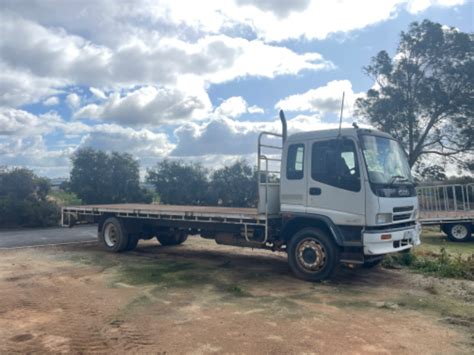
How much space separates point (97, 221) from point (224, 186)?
11.0 m

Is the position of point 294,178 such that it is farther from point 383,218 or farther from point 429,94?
point 429,94

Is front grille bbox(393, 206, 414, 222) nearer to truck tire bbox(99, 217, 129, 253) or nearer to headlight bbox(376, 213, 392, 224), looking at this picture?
headlight bbox(376, 213, 392, 224)

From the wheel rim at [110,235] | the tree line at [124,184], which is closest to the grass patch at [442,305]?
the wheel rim at [110,235]

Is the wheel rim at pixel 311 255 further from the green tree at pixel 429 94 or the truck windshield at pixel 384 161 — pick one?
the green tree at pixel 429 94

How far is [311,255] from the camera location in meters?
7.86

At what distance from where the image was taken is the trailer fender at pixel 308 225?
7.50 meters

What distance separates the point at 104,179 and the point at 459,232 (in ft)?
62.6

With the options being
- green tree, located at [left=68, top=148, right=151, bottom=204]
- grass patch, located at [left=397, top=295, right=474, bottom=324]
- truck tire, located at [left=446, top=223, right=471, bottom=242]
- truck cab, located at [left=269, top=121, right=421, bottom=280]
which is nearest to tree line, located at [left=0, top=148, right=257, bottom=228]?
green tree, located at [left=68, top=148, right=151, bottom=204]

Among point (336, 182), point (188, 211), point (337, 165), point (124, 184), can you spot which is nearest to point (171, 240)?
point (188, 211)

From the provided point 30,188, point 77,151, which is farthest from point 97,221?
point 77,151

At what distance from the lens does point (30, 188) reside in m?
22.4

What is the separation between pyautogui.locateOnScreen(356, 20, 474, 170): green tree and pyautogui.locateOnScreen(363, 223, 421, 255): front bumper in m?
14.9

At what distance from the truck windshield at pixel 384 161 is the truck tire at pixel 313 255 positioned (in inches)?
58.9

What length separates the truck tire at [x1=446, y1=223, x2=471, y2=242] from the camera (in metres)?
14.2
